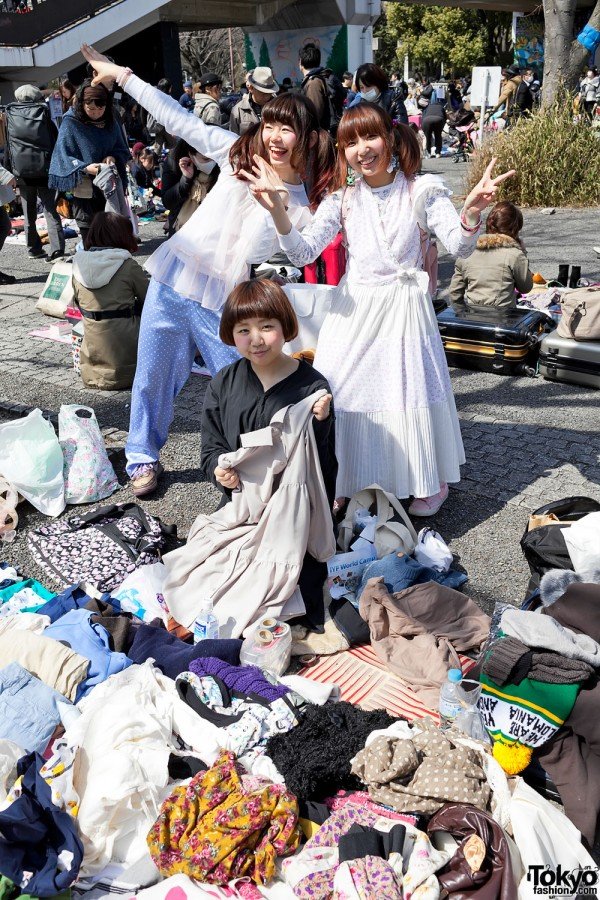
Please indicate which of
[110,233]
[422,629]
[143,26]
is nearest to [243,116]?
[110,233]

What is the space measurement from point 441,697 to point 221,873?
102 cm

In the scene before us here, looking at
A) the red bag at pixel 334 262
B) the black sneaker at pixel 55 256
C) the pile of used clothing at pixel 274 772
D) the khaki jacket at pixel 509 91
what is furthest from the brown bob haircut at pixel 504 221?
the khaki jacket at pixel 509 91

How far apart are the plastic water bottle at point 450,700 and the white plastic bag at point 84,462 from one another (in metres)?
2.52

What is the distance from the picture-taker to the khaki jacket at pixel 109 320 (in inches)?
227

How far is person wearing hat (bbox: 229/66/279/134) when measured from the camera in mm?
6906

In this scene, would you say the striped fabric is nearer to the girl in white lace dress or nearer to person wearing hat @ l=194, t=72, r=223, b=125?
the girl in white lace dress

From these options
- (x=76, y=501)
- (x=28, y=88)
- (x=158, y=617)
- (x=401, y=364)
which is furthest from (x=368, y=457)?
(x=28, y=88)

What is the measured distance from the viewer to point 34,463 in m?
4.53

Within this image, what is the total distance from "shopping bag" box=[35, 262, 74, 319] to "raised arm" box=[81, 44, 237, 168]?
3349mm

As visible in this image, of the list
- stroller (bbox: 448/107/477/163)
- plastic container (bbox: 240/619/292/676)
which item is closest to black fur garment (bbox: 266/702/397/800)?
plastic container (bbox: 240/619/292/676)

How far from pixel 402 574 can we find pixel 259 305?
1.34 meters

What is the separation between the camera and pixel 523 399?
5852mm

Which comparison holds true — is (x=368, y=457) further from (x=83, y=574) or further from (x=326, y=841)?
(x=326, y=841)

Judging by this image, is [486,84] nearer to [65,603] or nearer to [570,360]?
[570,360]
